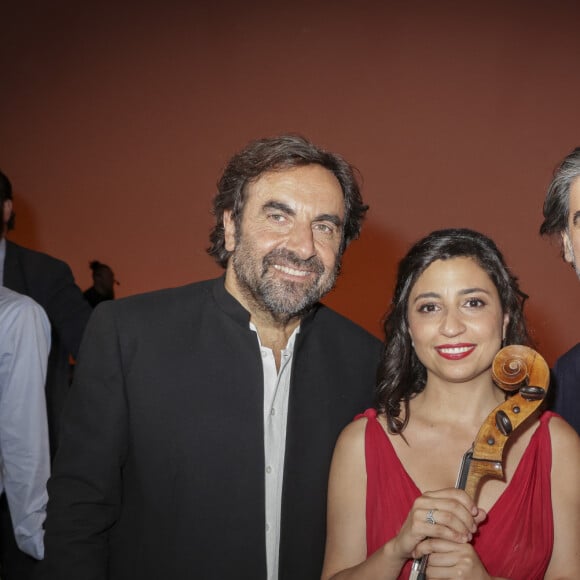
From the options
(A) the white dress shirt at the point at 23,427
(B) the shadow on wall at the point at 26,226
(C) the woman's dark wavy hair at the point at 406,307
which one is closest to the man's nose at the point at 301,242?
(C) the woman's dark wavy hair at the point at 406,307

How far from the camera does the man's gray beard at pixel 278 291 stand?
81.0 inches

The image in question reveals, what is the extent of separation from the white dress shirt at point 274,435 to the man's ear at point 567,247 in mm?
906

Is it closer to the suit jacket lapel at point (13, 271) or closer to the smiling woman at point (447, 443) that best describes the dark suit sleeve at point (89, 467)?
the smiling woman at point (447, 443)

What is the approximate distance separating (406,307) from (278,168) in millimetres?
585

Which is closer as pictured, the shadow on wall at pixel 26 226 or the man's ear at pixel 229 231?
the man's ear at pixel 229 231

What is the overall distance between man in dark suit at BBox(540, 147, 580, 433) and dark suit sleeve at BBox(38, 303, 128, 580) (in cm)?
141

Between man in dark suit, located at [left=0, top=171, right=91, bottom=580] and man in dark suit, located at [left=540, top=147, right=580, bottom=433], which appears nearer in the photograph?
man in dark suit, located at [left=540, top=147, right=580, bottom=433]

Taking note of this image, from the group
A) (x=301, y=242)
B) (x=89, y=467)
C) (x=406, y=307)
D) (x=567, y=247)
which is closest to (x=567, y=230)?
(x=567, y=247)

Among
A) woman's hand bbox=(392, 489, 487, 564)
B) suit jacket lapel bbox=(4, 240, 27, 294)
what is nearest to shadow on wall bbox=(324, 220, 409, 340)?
suit jacket lapel bbox=(4, 240, 27, 294)

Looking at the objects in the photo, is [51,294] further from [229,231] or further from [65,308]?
[229,231]

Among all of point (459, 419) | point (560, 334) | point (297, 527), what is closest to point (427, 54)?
point (560, 334)

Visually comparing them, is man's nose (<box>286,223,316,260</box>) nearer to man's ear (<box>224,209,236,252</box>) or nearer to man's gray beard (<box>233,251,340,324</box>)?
man's gray beard (<box>233,251,340,324</box>)

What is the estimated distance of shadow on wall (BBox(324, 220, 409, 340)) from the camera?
5.74 m

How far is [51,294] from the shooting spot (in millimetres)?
3352
